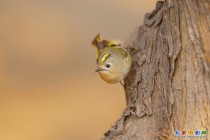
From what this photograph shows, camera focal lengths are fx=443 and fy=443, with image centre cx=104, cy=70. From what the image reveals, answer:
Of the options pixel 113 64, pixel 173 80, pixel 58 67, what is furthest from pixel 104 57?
pixel 58 67

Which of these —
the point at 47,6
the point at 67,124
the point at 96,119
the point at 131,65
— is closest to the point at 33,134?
the point at 67,124

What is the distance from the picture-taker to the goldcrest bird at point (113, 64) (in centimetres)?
141

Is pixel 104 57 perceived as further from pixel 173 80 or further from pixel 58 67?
pixel 58 67

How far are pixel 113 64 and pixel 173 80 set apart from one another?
0.64 ft

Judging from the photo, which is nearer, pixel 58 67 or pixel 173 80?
pixel 173 80

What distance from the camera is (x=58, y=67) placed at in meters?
2.65

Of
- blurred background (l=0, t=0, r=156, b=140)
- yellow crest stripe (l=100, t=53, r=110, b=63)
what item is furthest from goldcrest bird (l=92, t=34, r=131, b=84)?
blurred background (l=0, t=0, r=156, b=140)

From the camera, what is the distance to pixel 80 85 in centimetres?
263

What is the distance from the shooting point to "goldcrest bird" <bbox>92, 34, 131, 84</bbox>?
4.61 ft

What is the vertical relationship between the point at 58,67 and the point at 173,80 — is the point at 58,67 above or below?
above

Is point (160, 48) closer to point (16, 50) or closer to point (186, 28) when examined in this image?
point (186, 28)

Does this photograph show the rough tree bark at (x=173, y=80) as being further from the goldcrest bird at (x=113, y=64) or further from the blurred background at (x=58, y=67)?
the blurred background at (x=58, y=67)

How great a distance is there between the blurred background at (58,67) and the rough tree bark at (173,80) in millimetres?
1134

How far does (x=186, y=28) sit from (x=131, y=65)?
0.80 feet
